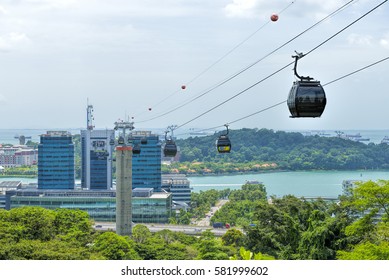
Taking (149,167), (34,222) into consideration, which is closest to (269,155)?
(149,167)

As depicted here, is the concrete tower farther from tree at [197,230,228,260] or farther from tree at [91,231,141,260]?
tree at [91,231,141,260]

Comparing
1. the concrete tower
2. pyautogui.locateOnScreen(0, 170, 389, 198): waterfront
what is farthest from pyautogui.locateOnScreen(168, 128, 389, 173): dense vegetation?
the concrete tower

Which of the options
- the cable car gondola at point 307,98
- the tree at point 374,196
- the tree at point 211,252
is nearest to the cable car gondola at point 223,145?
the tree at point 374,196

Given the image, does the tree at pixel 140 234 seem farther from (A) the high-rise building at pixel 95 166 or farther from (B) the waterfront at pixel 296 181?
(B) the waterfront at pixel 296 181
